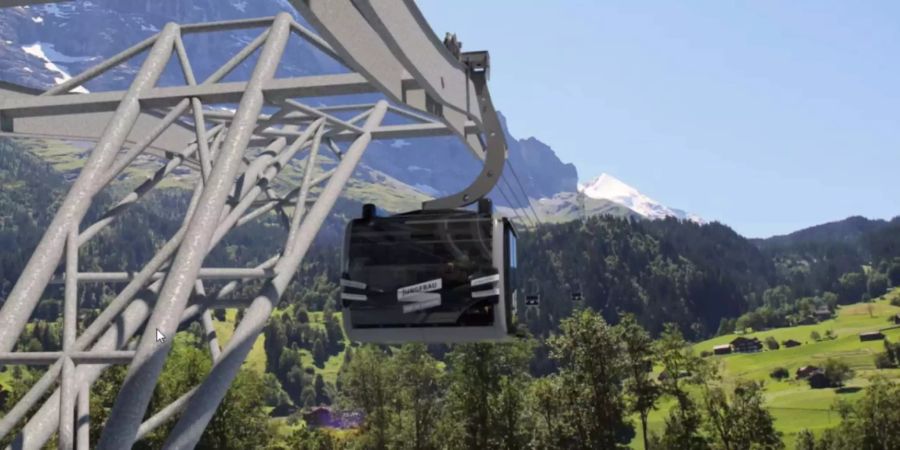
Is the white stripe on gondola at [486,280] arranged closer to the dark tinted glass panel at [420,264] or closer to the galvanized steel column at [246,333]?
the dark tinted glass panel at [420,264]

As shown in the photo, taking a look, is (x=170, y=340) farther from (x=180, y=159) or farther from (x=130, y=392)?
(x=180, y=159)

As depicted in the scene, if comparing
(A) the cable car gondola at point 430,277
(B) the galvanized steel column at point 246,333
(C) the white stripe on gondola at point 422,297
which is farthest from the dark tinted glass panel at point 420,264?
(B) the galvanized steel column at point 246,333

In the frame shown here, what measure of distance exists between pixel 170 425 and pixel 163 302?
58917 mm

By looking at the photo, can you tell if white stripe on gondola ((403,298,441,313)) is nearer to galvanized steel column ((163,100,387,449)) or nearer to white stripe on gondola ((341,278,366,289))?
white stripe on gondola ((341,278,366,289))

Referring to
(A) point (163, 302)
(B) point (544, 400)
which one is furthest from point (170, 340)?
(B) point (544, 400)

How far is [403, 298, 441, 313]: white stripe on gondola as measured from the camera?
851 inches

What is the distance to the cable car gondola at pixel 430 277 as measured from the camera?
2133 cm

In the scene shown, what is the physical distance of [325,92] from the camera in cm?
1877

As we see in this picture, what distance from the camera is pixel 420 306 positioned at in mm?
21688

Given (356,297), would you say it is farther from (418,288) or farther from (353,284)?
(418,288)

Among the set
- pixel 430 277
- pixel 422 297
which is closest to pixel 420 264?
pixel 430 277

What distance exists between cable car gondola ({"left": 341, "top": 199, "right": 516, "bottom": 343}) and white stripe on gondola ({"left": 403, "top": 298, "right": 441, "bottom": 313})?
0.07 ft

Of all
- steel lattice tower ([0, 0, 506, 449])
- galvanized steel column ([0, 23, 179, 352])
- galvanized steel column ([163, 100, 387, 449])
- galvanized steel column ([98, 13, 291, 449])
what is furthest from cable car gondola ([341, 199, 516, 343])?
galvanized steel column ([98, 13, 291, 449])

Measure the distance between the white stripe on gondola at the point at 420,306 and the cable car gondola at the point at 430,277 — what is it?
2 centimetres
